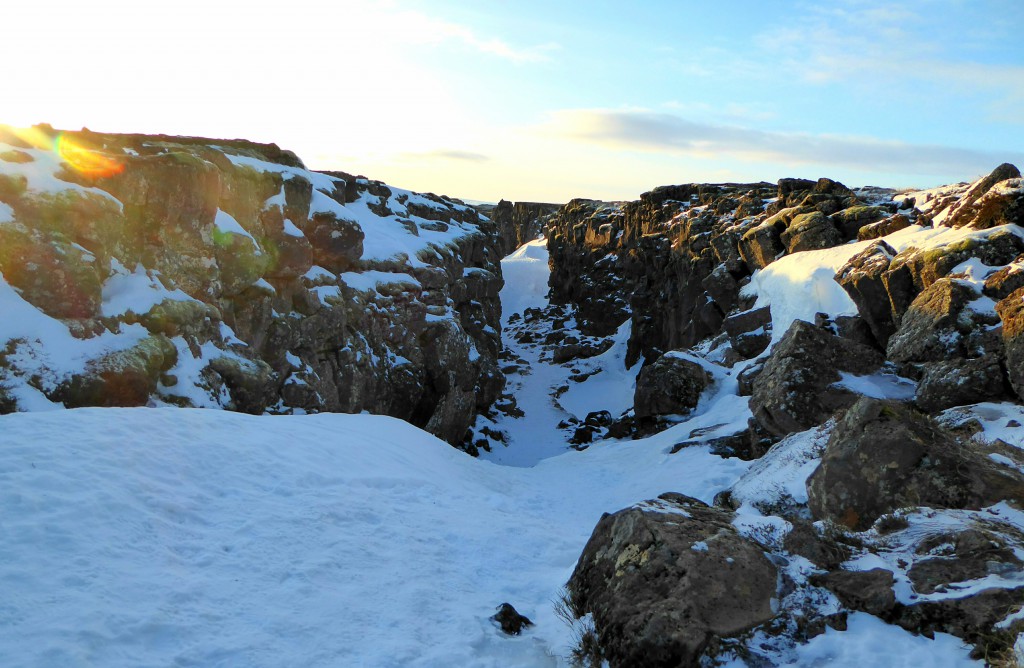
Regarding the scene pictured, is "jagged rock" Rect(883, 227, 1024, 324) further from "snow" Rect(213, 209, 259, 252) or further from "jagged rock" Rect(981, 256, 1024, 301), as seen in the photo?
"snow" Rect(213, 209, 259, 252)

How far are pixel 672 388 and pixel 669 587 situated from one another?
24.7 meters

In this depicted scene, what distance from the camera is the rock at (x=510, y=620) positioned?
8.74 metres

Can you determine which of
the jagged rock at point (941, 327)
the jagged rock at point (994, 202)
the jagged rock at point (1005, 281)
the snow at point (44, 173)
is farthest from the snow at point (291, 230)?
the jagged rock at point (1005, 281)

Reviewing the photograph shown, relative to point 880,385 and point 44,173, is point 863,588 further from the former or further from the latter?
point 44,173

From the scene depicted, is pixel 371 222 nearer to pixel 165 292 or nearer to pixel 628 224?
pixel 165 292

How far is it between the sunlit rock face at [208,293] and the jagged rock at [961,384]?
73.5 feet

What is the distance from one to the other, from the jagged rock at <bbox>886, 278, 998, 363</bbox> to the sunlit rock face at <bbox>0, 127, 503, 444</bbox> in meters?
22.4

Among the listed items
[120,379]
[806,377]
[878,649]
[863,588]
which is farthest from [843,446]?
[120,379]

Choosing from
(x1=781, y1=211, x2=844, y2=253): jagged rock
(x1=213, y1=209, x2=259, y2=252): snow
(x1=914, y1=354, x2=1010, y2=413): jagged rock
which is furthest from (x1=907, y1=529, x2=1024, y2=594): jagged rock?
(x1=213, y1=209, x2=259, y2=252): snow

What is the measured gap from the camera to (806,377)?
792 inches

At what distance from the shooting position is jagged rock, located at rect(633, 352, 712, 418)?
31469 millimetres

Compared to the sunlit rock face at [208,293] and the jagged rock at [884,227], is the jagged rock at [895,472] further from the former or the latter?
the sunlit rock face at [208,293]

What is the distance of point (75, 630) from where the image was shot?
7.12 m

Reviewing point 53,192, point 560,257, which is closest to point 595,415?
point 53,192
